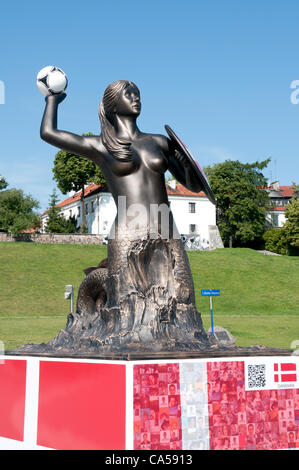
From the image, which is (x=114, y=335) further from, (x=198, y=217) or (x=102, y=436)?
(x=198, y=217)

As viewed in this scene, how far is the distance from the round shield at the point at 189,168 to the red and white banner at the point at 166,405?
182 centimetres

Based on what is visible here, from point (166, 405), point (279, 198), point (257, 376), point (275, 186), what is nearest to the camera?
point (166, 405)

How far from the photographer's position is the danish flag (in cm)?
436

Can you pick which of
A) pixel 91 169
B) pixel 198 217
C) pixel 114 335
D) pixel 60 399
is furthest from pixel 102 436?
pixel 198 217

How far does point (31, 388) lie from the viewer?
4680mm

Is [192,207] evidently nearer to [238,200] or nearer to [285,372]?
[238,200]

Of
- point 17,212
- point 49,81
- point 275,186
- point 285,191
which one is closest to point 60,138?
point 49,81

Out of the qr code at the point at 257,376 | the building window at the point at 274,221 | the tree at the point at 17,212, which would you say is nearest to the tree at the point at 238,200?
the building window at the point at 274,221

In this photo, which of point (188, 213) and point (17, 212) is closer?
point (17, 212)

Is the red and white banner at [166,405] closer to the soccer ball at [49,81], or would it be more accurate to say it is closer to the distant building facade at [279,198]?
the soccer ball at [49,81]

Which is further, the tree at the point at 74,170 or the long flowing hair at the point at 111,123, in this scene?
the tree at the point at 74,170

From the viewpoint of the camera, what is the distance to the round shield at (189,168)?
5.13m

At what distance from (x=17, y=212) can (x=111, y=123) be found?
4356 cm

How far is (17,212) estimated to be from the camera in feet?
155
